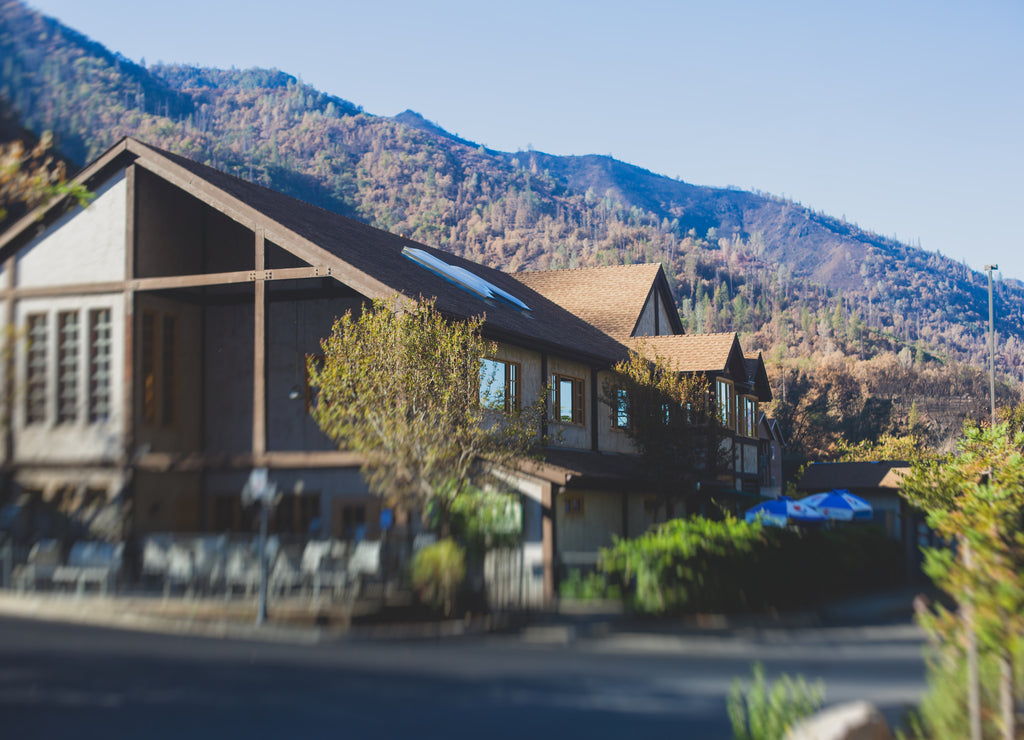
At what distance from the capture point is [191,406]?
23.8 m

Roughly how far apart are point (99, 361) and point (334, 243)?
5.72 meters

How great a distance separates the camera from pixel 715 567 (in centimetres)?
1852

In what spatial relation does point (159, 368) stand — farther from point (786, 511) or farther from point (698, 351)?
point (786, 511)

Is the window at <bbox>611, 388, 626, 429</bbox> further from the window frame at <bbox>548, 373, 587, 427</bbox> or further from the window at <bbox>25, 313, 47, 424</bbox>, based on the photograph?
the window at <bbox>25, 313, 47, 424</bbox>

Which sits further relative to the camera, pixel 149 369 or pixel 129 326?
pixel 149 369

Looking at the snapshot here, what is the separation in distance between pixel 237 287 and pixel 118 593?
7903 mm

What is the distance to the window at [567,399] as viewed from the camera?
1043 inches

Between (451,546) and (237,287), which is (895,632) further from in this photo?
(237,287)

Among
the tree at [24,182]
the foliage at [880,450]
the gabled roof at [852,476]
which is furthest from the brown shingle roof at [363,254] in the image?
the foliage at [880,450]

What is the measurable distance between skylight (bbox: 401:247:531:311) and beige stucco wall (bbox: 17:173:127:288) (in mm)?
7580

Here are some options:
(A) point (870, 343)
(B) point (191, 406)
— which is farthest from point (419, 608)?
(A) point (870, 343)

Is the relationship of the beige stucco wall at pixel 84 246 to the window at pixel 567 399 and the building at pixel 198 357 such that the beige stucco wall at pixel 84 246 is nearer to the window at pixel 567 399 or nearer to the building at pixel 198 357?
the building at pixel 198 357

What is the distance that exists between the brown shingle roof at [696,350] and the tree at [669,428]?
116 inches

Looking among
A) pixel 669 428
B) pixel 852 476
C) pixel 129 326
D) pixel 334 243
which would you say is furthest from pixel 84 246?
pixel 852 476
